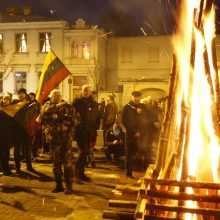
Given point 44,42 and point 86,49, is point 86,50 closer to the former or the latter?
point 86,49

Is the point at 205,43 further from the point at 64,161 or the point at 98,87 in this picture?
the point at 98,87

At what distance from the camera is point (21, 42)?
36.7m

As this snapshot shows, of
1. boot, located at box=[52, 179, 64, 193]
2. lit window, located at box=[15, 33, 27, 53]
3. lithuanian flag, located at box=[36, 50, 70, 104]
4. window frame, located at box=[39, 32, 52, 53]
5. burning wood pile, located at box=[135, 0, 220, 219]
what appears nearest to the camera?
burning wood pile, located at box=[135, 0, 220, 219]

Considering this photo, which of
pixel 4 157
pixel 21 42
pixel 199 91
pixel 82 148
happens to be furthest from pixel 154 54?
pixel 199 91

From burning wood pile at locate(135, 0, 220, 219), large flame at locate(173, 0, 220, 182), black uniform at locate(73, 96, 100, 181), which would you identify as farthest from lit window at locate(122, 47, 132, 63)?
large flame at locate(173, 0, 220, 182)

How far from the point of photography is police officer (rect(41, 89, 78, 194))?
757 cm

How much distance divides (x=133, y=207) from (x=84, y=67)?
30.4 metres

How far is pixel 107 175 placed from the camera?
31.1 feet

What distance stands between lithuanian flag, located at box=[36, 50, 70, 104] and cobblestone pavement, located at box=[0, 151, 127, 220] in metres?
2.35

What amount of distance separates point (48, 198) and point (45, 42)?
29.9 metres

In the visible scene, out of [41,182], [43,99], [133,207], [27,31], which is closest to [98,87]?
[27,31]

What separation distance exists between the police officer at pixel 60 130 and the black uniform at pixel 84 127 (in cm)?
97

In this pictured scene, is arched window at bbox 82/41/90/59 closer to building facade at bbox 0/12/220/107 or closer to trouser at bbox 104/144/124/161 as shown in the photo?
building facade at bbox 0/12/220/107

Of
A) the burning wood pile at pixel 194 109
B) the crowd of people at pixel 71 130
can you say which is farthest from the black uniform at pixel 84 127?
the burning wood pile at pixel 194 109
